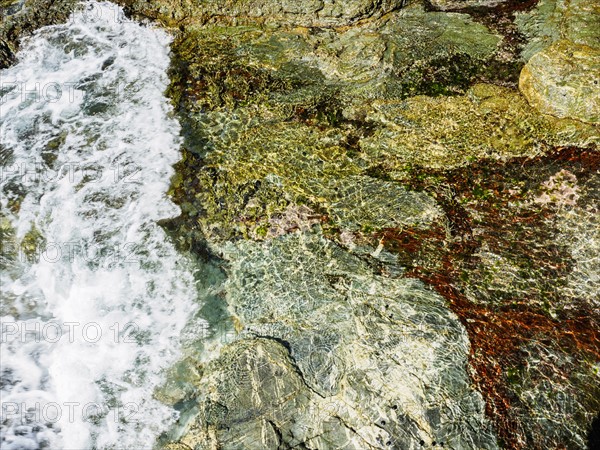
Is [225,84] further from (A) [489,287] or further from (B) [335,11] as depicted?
(A) [489,287]

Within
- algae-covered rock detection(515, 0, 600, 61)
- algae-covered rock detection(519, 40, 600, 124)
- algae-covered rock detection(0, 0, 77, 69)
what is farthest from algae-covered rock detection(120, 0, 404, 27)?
algae-covered rock detection(519, 40, 600, 124)

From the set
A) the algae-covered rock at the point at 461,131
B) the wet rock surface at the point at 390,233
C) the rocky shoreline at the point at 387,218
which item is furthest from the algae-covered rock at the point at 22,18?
the algae-covered rock at the point at 461,131

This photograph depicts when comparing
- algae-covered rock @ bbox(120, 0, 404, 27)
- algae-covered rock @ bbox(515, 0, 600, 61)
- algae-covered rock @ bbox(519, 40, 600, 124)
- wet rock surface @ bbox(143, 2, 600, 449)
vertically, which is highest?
algae-covered rock @ bbox(120, 0, 404, 27)

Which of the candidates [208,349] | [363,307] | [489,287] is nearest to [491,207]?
[489,287]

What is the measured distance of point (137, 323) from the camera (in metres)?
6.32

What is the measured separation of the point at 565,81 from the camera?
808cm

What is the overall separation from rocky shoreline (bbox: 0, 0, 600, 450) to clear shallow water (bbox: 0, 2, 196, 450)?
45 cm

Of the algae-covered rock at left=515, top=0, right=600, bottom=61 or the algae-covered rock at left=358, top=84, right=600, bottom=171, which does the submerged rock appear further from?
the algae-covered rock at left=358, top=84, right=600, bottom=171

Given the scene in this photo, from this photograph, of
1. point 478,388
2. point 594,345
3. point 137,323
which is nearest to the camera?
point 478,388

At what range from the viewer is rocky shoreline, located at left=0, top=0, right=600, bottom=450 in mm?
5188

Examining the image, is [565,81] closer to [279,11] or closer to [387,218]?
[387,218]

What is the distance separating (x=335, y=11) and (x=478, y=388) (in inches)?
341

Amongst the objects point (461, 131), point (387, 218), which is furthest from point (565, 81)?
point (387, 218)

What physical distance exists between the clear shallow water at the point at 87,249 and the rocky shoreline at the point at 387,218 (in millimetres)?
448
